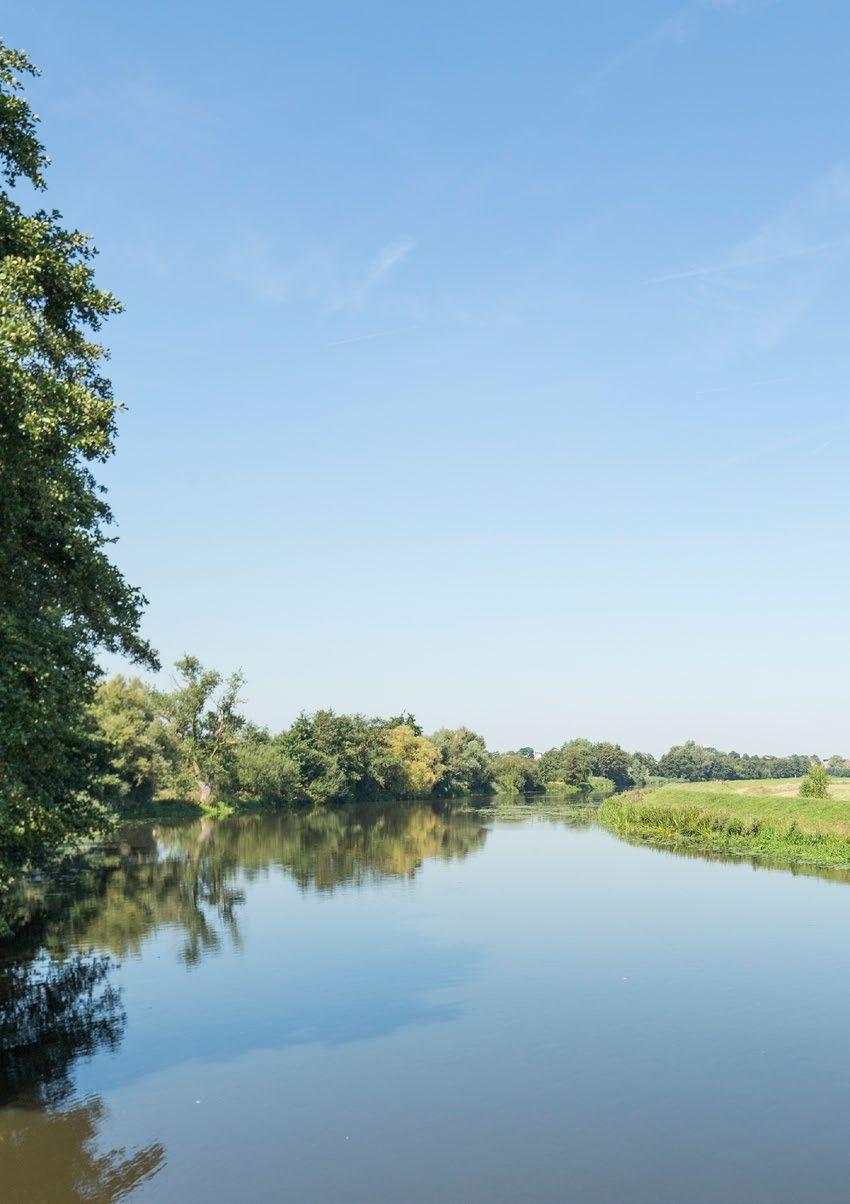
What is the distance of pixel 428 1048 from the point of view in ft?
75.3

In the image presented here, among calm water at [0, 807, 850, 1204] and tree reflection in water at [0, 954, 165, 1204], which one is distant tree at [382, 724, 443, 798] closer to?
calm water at [0, 807, 850, 1204]

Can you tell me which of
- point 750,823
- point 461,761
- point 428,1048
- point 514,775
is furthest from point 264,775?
point 428,1048

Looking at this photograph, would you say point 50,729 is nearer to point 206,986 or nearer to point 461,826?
point 206,986

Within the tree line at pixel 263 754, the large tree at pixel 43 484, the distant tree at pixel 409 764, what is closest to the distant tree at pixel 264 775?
the tree line at pixel 263 754

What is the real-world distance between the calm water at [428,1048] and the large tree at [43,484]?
21.3 ft

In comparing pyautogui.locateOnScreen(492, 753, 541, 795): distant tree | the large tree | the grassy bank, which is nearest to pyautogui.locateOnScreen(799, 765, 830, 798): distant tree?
the grassy bank

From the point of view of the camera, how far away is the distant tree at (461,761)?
477 ft

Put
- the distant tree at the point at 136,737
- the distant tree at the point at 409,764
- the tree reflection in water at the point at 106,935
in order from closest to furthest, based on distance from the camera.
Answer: the tree reflection in water at the point at 106,935, the distant tree at the point at 136,737, the distant tree at the point at 409,764

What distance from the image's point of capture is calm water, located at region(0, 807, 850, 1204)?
1652 centimetres

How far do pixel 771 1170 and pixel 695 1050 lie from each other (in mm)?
6281

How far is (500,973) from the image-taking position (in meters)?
30.0

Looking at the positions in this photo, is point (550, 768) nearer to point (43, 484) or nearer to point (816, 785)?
point (816, 785)

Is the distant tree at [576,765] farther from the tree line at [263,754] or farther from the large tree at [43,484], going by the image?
the large tree at [43,484]

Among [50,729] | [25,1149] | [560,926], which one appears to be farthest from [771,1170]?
[560,926]
